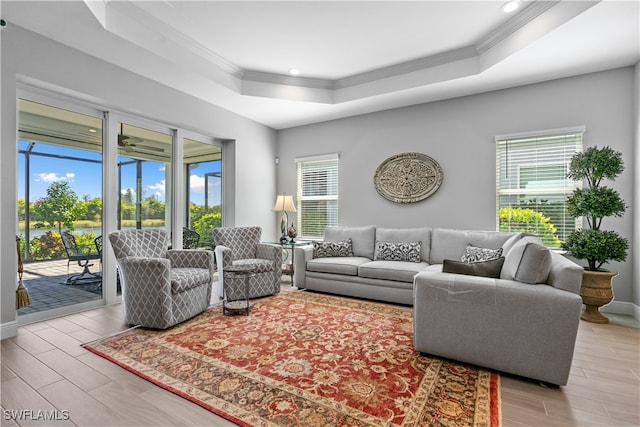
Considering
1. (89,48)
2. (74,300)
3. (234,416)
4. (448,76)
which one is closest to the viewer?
(234,416)

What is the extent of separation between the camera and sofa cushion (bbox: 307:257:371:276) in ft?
13.3

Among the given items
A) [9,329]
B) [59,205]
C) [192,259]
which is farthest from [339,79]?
[9,329]

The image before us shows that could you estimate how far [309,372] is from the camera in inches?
84.2

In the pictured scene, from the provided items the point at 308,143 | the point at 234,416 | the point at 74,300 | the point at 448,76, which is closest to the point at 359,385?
the point at 234,416

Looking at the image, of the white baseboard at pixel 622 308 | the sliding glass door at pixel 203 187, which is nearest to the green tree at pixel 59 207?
the sliding glass door at pixel 203 187

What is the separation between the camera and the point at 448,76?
149 inches

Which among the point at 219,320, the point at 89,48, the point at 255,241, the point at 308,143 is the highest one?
the point at 89,48

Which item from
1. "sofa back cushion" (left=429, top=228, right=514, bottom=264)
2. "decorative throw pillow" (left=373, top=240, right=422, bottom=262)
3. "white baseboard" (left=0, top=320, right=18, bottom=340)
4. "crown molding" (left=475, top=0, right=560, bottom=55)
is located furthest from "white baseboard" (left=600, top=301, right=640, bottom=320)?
"white baseboard" (left=0, top=320, right=18, bottom=340)

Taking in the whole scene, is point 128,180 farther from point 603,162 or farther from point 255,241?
point 603,162

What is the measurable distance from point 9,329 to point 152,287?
4.02 feet

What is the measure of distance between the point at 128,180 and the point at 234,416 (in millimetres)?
3412

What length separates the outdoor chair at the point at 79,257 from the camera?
11.2 feet

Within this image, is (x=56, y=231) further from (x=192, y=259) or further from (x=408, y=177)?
(x=408, y=177)

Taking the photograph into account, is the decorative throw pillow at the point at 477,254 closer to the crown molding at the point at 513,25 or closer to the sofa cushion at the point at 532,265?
the sofa cushion at the point at 532,265
